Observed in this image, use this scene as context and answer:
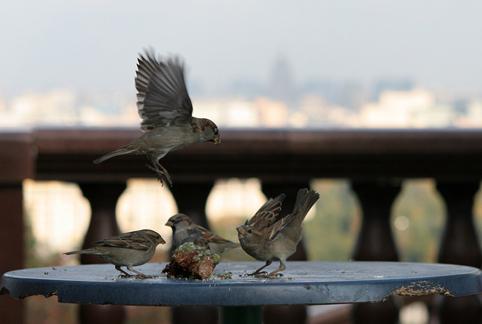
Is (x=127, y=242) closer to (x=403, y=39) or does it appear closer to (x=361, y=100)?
(x=361, y=100)

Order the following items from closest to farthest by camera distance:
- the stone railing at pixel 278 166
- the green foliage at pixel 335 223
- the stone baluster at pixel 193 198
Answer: the stone railing at pixel 278 166 → the stone baluster at pixel 193 198 → the green foliage at pixel 335 223

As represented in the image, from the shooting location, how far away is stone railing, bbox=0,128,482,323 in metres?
3.71

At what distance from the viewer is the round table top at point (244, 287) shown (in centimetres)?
202

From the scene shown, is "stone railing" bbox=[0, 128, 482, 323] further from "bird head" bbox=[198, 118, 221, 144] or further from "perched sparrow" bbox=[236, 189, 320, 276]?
"bird head" bbox=[198, 118, 221, 144]

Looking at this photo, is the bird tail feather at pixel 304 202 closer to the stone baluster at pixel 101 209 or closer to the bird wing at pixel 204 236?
the bird wing at pixel 204 236

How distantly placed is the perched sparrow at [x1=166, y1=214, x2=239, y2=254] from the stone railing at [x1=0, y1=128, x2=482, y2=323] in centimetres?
128

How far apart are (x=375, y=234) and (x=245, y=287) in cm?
192

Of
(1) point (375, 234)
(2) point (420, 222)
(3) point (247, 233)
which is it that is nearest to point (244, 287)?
(3) point (247, 233)

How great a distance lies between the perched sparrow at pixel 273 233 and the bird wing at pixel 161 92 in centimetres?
23

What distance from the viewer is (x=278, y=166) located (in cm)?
375

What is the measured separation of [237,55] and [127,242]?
31294 millimetres

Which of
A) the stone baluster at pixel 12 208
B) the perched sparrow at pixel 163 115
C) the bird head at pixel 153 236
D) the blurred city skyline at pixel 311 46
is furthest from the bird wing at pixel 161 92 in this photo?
the blurred city skyline at pixel 311 46

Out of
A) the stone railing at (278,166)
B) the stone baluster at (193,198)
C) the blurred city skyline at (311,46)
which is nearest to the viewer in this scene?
the stone railing at (278,166)

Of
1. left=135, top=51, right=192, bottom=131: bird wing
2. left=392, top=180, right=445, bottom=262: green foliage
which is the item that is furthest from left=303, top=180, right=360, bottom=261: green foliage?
left=135, top=51, right=192, bottom=131: bird wing
